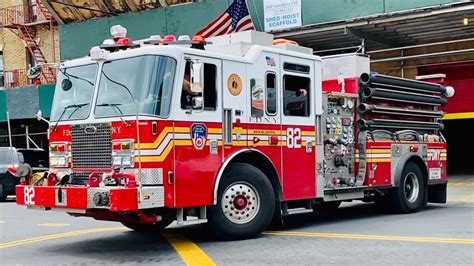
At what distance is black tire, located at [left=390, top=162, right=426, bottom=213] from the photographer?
40.6ft

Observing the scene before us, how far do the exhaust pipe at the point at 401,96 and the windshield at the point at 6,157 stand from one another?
41.0ft

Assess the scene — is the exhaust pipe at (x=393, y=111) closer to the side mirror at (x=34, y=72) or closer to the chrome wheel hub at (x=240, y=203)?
the chrome wheel hub at (x=240, y=203)

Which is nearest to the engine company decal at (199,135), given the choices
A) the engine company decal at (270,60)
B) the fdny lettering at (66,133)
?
the engine company decal at (270,60)

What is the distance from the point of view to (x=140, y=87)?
859 cm

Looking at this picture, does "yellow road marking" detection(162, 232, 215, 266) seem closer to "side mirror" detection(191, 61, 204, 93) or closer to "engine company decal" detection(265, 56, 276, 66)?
"side mirror" detection(191, 61, 204, 93)

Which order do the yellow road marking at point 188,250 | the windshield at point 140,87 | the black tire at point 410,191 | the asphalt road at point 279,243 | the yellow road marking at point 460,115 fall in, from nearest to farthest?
the yellow road marking at point 188,250, the asphalt road at point 279,243, the windshield at point 140,87, the black tire at point 410,191, the yellow road marking at point 460,115

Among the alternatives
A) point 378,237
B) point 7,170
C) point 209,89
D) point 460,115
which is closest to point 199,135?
point 209,89

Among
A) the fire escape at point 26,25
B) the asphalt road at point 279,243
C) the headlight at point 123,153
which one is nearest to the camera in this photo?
the asphalt road at point 279,243

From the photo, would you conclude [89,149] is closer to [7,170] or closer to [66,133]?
[66,133]

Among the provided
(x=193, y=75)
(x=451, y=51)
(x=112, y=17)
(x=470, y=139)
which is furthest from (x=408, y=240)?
(x=470, y=139)

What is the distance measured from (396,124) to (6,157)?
12.7 metres

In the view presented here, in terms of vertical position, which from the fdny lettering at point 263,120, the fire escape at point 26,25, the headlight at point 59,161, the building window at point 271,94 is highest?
the fire escape at point 26,25

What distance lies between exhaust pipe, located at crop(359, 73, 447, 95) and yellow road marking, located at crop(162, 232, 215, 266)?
4277 mm

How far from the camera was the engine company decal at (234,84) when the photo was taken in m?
9.40
